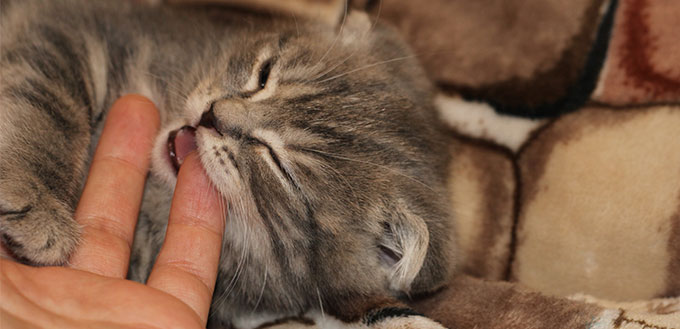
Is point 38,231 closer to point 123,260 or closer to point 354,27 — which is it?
point 123,260

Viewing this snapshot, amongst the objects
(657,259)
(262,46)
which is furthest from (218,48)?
(657,259)

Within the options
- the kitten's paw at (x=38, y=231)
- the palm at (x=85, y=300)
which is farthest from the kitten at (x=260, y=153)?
the palm at (x=85, y=300)

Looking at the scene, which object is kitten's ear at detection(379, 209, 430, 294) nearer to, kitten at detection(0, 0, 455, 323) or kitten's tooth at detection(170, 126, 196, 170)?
kitten at detection(0, 0, 455, 323)

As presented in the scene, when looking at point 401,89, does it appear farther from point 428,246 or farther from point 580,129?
point 580,129

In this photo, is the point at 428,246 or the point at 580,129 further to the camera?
the point at 580,129

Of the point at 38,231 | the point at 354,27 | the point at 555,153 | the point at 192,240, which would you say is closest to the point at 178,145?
the point at 192,240

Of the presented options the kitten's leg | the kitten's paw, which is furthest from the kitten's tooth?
the kitten's paw
